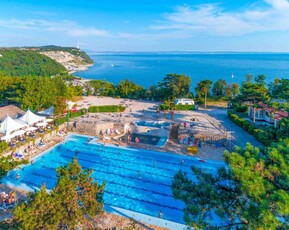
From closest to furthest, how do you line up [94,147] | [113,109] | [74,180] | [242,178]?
[242,178] < [74,180] < [94,147] < [113,109]

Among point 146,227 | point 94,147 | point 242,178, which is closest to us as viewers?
point 242,178

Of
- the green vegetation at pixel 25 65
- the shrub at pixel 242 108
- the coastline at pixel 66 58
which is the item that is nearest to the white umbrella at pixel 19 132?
the shrub at pixel 242 108

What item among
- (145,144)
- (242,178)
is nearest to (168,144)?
(145,144)

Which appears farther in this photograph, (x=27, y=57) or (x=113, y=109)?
(x=27, y=57)

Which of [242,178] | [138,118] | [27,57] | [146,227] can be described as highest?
[27,57]

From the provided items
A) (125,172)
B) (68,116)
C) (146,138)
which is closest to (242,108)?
(146,138)

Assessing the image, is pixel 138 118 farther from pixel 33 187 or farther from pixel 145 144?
pixel 33 187

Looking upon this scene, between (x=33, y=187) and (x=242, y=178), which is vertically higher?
(x=242, y=178)
